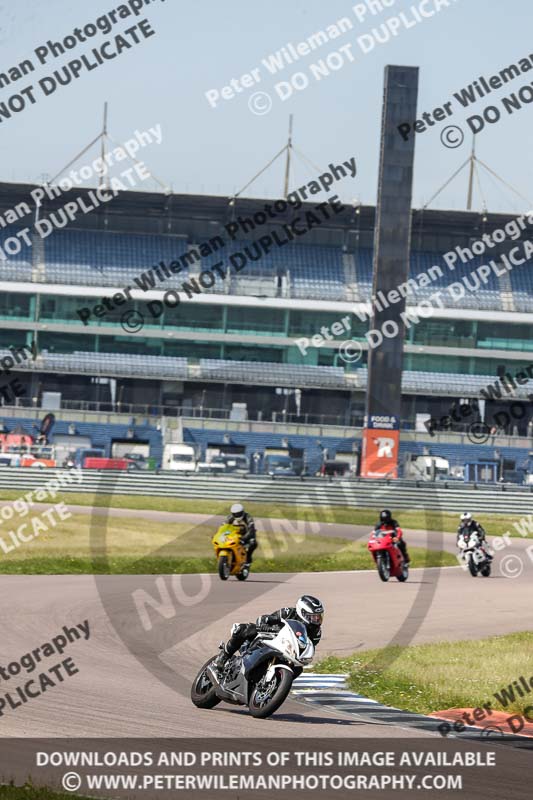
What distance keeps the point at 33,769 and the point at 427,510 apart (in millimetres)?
44121

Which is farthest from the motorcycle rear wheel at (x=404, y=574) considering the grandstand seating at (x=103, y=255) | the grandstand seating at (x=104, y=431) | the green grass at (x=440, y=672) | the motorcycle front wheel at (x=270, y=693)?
the grandstand seating at (x=103, y=255)

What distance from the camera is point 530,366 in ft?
265

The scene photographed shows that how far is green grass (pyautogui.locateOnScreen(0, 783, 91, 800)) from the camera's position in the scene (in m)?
8.38

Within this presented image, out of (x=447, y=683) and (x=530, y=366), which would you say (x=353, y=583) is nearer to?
(x=447, y=683)

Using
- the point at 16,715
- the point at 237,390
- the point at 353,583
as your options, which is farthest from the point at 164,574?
the point at 237,390

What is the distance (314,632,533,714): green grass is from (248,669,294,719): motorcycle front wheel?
2534 mm

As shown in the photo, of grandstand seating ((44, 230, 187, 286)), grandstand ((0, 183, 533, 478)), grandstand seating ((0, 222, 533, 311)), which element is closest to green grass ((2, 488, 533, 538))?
grandstand ((0, 183, 533, 478))

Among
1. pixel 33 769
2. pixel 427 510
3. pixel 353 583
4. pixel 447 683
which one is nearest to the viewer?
pixel 33 769

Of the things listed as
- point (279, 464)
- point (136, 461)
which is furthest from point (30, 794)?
point (279, 464)

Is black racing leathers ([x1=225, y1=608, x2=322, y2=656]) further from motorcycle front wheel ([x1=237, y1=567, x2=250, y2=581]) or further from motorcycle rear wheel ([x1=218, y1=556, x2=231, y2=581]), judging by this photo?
motorcycle front wheel ([x1=237, y1=567, x2=250, y2=581])

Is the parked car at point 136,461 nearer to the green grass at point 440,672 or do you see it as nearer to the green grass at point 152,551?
the green grass at point 152,551

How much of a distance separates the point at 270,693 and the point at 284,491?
39.2 m

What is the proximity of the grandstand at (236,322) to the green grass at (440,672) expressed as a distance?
5559cm

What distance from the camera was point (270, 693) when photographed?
11.7 m
